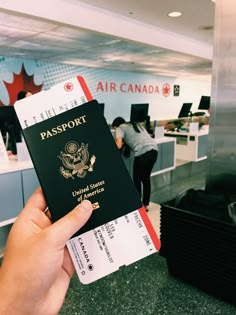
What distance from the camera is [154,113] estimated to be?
40.7ft

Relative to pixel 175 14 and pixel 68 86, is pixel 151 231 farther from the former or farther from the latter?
pixel 175 14

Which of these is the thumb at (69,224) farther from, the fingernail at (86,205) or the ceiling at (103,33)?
the ceiling at (103,33)

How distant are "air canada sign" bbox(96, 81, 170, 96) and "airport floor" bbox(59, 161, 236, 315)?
850cm

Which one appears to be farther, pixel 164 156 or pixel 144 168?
pixel 164 156

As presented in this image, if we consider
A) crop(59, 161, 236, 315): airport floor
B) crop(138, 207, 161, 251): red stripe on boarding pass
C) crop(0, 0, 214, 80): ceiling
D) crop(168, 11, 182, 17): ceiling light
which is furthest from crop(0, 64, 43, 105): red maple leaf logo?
crop(138, 207, 161, 251): red stripe on boarding pass

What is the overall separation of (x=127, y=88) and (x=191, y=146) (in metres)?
6.18

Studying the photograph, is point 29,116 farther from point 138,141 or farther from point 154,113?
point 154,113

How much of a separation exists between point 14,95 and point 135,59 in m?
3.67

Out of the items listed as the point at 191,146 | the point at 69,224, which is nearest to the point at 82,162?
the point at 69,224

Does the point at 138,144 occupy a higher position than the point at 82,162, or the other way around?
the point at 82,162

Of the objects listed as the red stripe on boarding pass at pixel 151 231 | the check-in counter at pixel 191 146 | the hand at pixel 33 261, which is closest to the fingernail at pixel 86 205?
the hand at pixel 33 261

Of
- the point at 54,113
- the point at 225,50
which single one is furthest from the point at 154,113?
the point at 54,113

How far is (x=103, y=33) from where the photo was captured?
167 inches

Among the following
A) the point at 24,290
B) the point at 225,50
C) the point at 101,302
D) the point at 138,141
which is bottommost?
the point at 101,302
